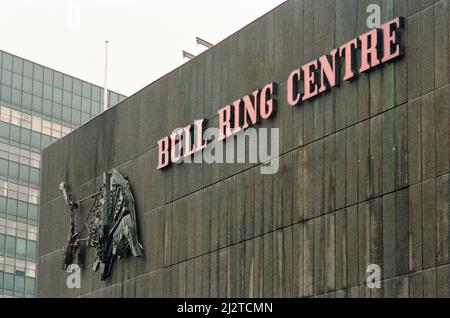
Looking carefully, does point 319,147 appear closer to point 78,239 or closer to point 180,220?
point 180,220

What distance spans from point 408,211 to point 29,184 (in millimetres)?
97914

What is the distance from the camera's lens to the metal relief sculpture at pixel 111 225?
48.2 m

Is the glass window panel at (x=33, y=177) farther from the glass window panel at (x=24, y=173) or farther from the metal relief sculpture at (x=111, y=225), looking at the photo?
the metal relief sculpture at (x=111, y=225)

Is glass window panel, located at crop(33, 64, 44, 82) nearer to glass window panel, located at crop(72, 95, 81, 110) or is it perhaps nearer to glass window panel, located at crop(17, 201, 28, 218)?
glass window panel, located at crop(72, 95, 81, 110)

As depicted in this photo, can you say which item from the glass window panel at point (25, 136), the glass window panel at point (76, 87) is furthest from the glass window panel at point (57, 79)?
the glass window panel at point (25, 136)

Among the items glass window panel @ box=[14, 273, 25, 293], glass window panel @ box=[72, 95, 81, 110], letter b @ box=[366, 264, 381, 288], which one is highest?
glass window panel @ box=[72, 95, 81, 110]

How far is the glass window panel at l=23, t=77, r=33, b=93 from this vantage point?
5251 inches

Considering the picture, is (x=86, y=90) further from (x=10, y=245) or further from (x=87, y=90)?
(x=10, y=245)

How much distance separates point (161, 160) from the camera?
47.4 metres

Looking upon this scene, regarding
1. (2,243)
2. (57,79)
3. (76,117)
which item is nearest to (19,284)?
(2,243)

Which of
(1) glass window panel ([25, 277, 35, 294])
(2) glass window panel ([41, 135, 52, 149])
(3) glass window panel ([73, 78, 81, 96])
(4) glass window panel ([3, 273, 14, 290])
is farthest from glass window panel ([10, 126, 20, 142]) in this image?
(1) glass window panel ([25, 277, 35, 294])

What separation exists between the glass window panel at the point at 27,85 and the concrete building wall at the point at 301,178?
82.6 m

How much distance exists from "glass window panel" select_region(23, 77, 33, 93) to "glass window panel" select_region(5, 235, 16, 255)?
15.5 metres

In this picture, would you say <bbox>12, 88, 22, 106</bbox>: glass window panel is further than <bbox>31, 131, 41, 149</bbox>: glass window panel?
No
